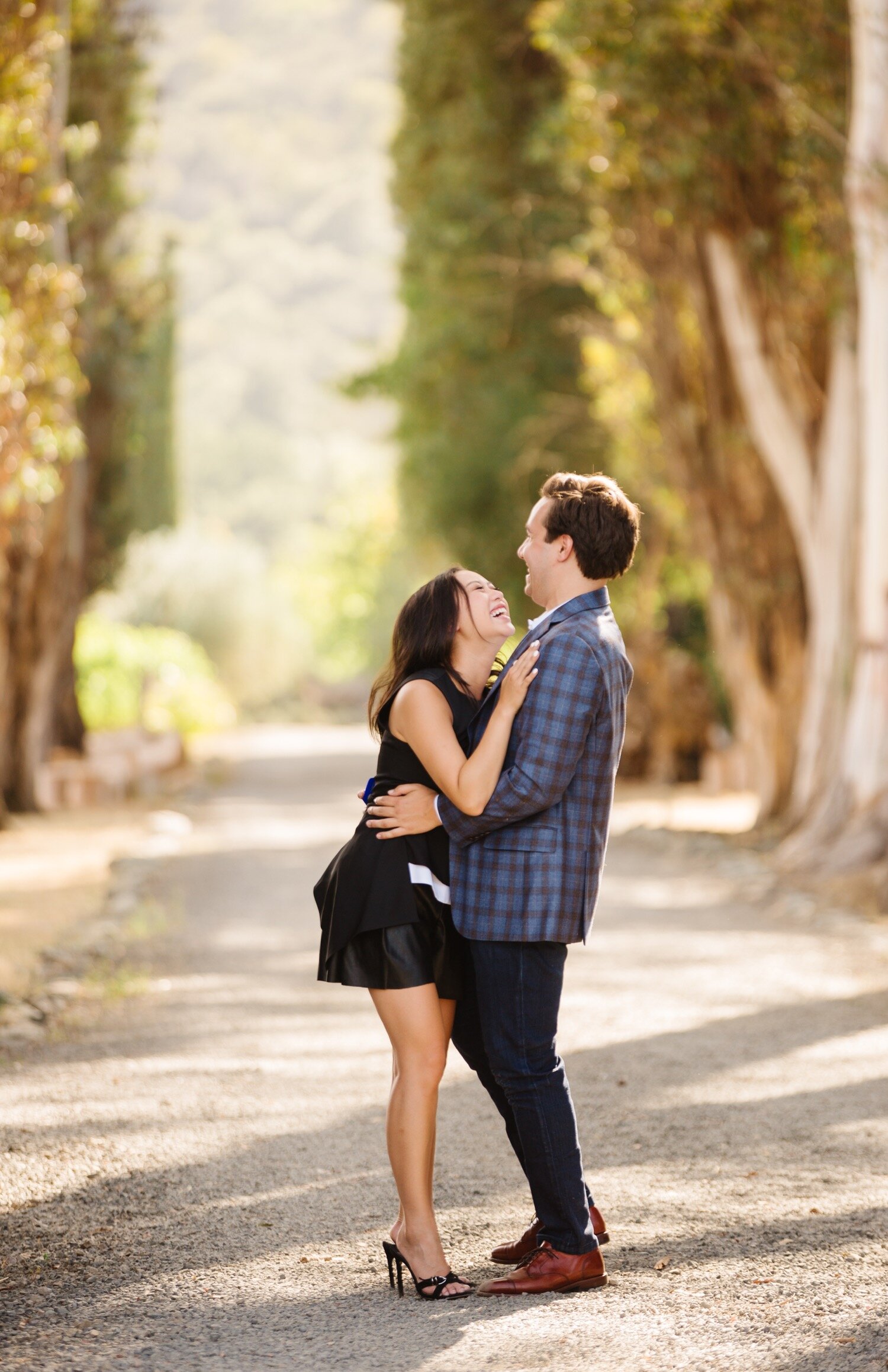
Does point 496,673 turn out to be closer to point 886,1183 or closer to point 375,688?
point 375,688

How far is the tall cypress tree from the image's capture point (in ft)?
57.8

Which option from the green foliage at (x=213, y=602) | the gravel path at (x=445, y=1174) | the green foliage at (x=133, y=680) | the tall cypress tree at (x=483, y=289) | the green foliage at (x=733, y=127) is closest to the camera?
the gravel path at (x=445, y=1174)

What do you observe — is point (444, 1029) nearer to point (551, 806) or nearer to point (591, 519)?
point (551, 806)

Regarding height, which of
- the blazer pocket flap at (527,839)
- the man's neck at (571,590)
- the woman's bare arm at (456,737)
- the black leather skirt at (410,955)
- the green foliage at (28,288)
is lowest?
the black leather skirt at (410,955)

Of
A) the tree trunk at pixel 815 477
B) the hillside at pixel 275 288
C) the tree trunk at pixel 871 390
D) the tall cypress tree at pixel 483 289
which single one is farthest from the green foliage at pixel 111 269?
the hillside at pixel 275 288

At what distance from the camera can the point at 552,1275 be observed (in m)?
3.53

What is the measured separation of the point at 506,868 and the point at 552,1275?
93 cm

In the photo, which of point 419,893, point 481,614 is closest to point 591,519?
point 481,614

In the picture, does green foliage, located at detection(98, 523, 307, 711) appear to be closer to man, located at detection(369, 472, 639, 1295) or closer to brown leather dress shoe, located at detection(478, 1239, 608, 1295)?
man, located at detection(369, 472, 639, 1295)

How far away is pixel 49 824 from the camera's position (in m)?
16.4

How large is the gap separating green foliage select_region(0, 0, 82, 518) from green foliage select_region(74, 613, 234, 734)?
33.9ft

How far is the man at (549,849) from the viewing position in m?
3.50

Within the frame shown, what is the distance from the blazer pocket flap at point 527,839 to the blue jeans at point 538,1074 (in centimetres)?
22

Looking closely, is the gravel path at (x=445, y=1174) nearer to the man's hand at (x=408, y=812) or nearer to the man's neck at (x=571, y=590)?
the man's hand at (x=408, y=812)
